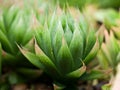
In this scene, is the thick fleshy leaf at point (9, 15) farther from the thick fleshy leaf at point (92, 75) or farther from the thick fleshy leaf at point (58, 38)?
the thick fleshy leaf at point (92, 75)

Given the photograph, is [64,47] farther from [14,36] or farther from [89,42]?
[14,36]

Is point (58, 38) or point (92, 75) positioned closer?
point (58, 38)

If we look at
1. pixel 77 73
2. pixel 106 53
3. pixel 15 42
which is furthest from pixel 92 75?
pixel 15 42

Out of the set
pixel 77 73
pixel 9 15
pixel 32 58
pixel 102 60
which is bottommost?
pixel 102 60

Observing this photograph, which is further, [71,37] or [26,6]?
[26,6]

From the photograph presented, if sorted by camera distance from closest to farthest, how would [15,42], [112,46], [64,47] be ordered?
[64,47], [15,42], [112,46]

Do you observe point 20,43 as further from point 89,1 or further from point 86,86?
point 89,1

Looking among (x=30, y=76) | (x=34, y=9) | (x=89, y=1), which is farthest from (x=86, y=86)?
(x=89, y=1)

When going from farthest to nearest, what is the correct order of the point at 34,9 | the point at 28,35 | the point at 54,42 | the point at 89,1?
the point at 89,1 < the point at 34,9 < the point at 28,35 < the point at 54,42
